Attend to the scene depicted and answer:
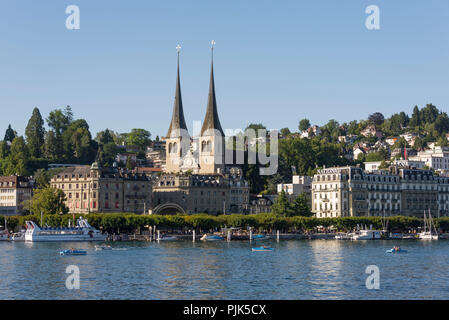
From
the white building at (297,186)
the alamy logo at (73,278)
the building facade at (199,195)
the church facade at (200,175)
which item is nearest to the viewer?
the alamy logo at (73,278)

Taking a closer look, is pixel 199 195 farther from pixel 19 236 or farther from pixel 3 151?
pixel 3 151

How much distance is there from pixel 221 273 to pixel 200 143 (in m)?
109

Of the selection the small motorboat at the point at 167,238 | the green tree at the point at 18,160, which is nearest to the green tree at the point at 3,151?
the green tree at the point at 18,160

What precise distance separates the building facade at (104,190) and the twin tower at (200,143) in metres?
27.9

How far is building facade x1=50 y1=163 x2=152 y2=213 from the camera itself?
14300cm

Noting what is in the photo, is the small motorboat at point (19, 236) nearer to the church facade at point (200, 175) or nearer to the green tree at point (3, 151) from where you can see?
the church facade at point (200, 175)

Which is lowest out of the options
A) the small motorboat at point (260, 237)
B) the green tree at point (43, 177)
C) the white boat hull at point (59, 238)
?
the small motorboat at point (260, 237)

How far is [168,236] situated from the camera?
413ft

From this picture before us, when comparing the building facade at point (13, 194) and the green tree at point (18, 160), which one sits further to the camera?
the green tree at point (18, 160)

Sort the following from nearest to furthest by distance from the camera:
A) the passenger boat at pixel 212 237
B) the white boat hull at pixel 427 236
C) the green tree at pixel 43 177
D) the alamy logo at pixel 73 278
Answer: the alamy logo at pixel 73 278 < the passenger boat at pixel 212 237 < the white boat hull at pixel 427 236 < the green tree at pixel 43 177

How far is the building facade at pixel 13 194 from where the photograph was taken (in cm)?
16012

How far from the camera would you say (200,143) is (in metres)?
180
